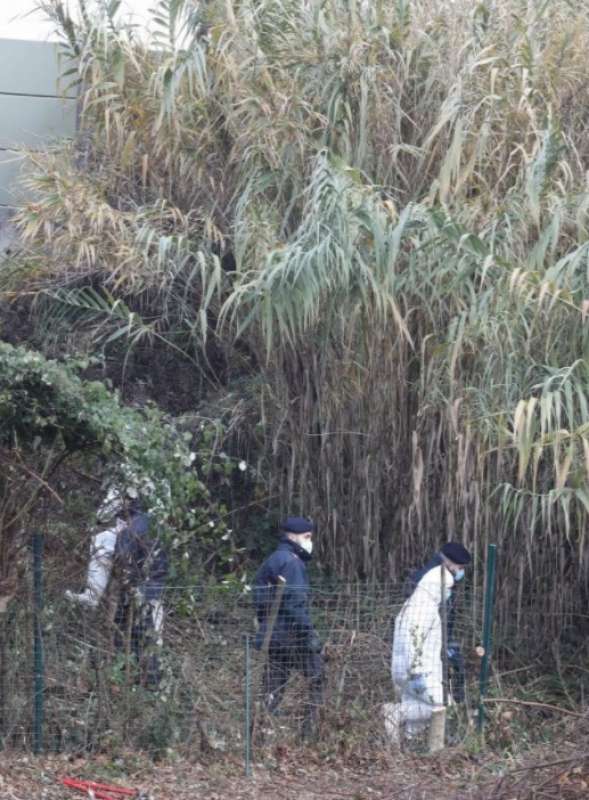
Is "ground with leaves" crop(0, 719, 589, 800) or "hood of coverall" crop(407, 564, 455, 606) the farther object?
"hood of coverall" crop(407, 564, 455, 606)

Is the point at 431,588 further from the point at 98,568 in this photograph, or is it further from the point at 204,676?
the point at 98,568

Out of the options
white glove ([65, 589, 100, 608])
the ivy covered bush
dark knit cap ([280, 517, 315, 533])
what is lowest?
white glove ([65, 589, 100, 608])

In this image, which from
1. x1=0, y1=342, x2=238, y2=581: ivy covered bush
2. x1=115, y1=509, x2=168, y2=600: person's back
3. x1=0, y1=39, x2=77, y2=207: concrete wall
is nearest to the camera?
x1=0, y1=342, x2=238, y2=581: ivy covered bush

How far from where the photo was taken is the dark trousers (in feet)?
Answer: 26.8

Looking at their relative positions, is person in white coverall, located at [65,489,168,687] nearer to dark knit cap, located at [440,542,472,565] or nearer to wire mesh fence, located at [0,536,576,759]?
wire mesh fence, located at [0,536,576,759]

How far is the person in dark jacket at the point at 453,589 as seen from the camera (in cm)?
823

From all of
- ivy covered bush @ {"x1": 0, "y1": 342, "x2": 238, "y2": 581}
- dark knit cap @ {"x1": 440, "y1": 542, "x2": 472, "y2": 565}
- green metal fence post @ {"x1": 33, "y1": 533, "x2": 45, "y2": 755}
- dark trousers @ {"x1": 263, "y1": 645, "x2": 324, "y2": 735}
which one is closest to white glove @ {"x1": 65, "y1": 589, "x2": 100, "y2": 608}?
green metal fence post @ {"x1": 33, "y1": 533, "x2": 45, "y2": 755}

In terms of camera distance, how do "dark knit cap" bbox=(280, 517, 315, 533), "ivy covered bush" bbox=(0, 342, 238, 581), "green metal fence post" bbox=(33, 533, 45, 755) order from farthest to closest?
"dark knit cap" bbox=(280, 517, 315, 533) → "green metal fence post" bbox=(33, 533, 45, 755) → "ivy covered bush" bbox=(0, 342, 238, 581)

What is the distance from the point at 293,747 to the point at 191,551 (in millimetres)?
1382

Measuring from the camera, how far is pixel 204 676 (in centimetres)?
803

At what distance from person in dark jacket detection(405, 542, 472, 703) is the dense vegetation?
43 cm

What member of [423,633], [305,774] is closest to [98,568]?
[305,774]

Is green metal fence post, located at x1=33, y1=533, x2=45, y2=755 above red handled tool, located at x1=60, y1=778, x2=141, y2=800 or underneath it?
above

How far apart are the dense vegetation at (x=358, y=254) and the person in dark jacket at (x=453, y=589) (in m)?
0.43
